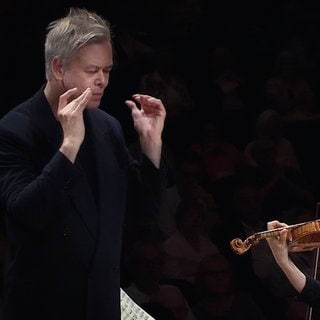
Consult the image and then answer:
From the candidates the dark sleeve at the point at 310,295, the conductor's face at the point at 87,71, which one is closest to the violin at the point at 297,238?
the dark sleeve at the point at 310,295

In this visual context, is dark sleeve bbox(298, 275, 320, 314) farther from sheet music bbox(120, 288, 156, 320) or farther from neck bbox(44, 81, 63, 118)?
neck bbox(44, 81, 63, 118)

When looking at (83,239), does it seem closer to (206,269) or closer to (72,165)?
(72,165)

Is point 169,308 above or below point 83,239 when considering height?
below

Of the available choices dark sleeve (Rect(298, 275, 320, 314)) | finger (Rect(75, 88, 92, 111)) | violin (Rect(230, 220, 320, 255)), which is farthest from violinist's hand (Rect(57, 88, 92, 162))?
dark sleeve (Rect(298, 275, 320, 314))

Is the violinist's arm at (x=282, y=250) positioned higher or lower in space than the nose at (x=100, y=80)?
lower

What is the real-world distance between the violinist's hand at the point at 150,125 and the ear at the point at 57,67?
20 cm

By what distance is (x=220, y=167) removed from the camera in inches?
197

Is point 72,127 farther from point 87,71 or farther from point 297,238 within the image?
point 297,238

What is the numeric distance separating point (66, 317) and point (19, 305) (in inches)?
4.3

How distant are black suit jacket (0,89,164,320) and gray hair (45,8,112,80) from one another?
118 mm

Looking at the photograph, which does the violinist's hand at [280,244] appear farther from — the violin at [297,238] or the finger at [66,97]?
the finger at [66,97]

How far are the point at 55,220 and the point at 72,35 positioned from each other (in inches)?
16.7

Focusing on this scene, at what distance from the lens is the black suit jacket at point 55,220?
2.55 metres

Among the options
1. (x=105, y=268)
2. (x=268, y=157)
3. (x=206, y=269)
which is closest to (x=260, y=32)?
(x=268, y=157)
